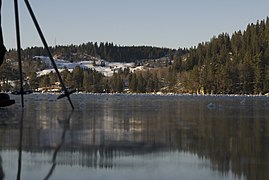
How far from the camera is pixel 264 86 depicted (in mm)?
192500

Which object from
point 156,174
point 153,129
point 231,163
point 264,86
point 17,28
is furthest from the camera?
point 264,86

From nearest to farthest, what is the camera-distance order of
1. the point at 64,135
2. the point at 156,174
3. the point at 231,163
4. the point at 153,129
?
the point at 156,174, the point at 231,163, the point at 64,135, the point at 153,129

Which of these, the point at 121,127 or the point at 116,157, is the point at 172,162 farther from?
the point at 121,127

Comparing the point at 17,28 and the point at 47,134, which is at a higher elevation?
the point at 17,28

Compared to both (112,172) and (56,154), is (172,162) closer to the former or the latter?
(112,172)

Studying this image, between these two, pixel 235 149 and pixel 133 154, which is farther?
pixel 235 149

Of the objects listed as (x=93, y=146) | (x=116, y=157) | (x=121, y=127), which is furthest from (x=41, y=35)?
(x=116, y=157)

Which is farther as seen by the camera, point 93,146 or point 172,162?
point 93,146

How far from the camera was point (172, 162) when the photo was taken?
14062mm

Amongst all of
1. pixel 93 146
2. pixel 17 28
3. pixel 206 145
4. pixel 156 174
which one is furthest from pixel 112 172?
pixel 17 28

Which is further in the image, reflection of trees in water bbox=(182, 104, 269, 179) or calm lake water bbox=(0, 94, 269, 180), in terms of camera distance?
reflection of trees in water bbox=(182, 104, 269, 179)

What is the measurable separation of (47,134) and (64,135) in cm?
80

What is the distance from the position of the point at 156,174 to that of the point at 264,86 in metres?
187

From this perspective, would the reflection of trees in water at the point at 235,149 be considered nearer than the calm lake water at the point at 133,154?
No
